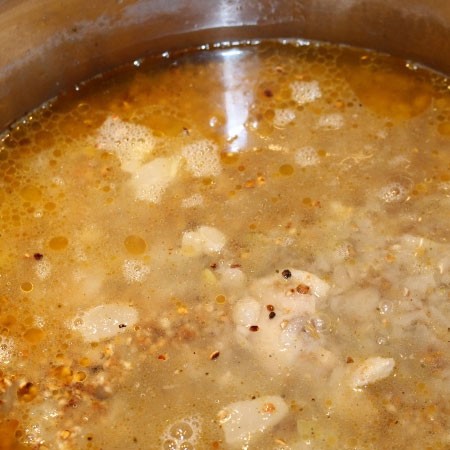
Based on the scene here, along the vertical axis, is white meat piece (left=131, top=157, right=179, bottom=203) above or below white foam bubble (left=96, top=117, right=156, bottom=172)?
below

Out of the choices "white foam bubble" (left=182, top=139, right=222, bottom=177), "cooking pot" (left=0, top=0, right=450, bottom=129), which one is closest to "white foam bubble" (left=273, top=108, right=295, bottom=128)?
"white foam bubble" (left=182, top=139, right=222, bottom=177)

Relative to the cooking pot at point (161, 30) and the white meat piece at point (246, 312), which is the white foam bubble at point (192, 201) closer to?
the white meat piece at point (246, 312)

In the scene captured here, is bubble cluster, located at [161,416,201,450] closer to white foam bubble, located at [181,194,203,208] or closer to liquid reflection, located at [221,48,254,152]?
white foam bubble, located at [181,194,203,208]

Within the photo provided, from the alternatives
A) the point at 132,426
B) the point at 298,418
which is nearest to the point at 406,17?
the point at 298,418

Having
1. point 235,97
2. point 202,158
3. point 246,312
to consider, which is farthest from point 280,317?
point 235,97

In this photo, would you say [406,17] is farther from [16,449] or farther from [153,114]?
[16,449]

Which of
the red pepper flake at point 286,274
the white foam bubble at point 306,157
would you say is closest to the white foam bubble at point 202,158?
the white foam bubble at point 306,157
